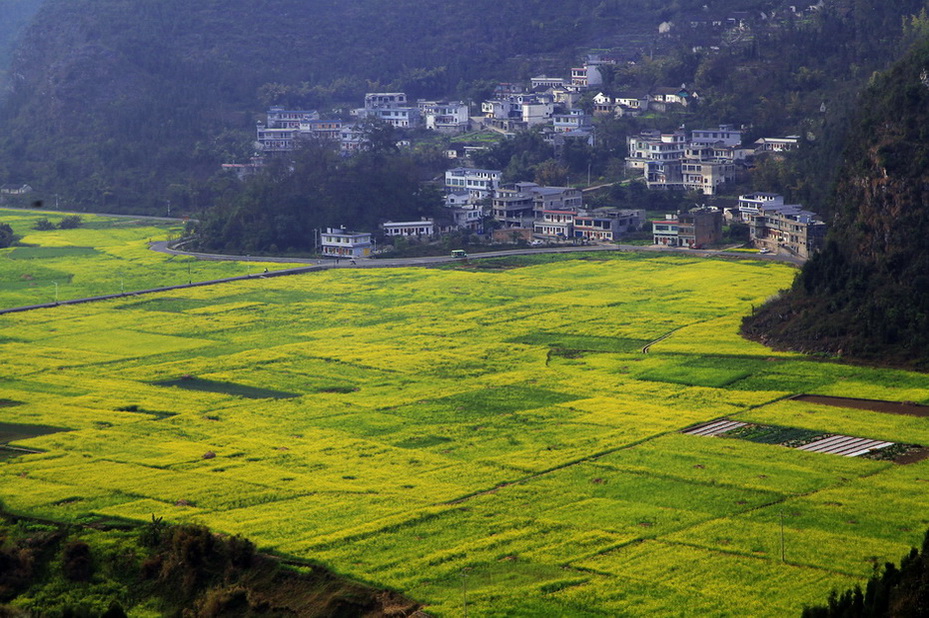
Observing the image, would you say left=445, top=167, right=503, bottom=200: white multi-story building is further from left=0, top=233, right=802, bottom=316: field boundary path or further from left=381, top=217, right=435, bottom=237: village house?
left=0, top=233, right=802, bottom=316: field boundary path

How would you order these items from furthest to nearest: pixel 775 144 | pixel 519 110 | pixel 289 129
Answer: pixel 519 110 → pixel 289 129 → pixel 775 144

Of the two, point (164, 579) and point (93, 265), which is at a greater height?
point (93, 265)

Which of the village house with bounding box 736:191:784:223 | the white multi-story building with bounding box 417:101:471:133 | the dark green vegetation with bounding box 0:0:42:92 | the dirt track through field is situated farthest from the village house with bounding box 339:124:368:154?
the dirt track through field

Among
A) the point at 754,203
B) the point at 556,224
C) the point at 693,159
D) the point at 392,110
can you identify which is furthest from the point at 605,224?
the point at 392,110

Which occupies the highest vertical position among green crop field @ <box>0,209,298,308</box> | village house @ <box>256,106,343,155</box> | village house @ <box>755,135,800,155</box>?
village house @ <box>256,106,343,155</box>

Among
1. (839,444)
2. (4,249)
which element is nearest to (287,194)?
(4,249)

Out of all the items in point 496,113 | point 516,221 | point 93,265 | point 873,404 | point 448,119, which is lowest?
point 873,404

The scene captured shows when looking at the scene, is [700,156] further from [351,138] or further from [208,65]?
[208,65]
